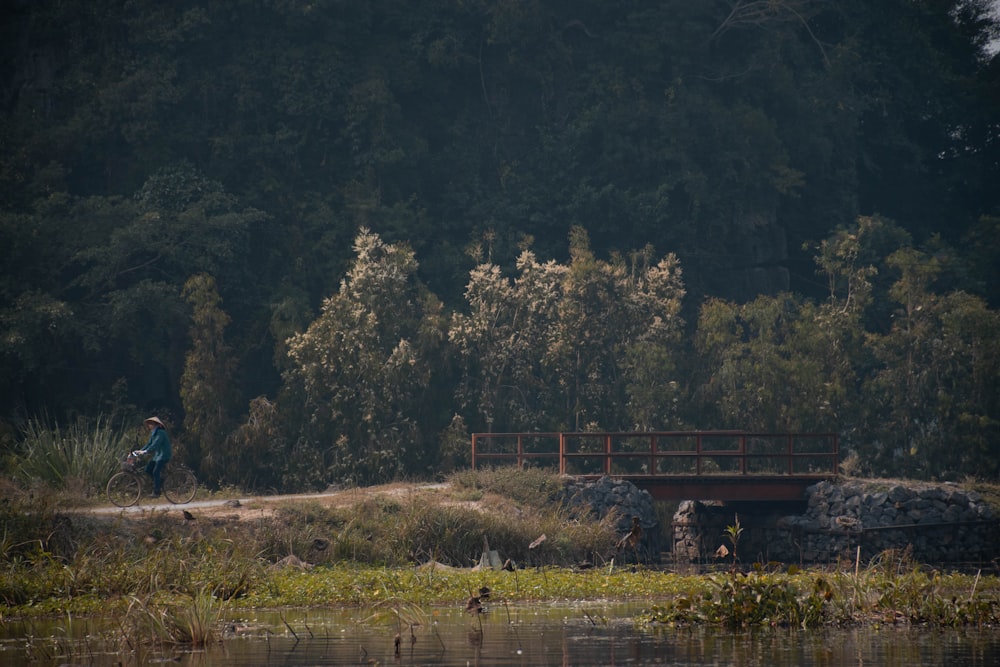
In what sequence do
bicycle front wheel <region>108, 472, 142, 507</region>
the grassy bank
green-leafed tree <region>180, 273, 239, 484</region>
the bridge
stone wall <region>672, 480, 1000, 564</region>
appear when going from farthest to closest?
green-leafed tree <region>180, 273, 239, 484</region> → the bridge → stone wall <region>672, 480, 1000, 564</region> → bicycle front wheel <region>108, 472, 142, 507</region> → the grassy bank

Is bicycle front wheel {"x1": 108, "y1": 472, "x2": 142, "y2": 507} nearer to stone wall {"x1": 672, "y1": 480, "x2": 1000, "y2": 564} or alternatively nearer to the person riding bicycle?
the person riding bicycle

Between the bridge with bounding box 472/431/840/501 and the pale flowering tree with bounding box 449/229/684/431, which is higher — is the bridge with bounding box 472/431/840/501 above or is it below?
below

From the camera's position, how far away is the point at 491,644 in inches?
635

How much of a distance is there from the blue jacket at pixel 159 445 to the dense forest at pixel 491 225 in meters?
10.2

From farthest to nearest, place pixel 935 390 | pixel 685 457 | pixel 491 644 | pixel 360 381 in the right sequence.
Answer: pixel 935 390 < pixel 360 381 < pixel 685 457 < pixel 491 644

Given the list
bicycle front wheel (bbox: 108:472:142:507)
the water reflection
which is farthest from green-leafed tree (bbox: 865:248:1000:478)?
the water reflection

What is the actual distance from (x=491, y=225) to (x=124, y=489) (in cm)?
2477

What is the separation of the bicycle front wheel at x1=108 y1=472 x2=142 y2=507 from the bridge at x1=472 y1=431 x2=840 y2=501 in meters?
10.1

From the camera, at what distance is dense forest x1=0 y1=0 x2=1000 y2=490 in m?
43.3

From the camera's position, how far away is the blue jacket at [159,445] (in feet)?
95.8

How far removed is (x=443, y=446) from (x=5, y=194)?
57.7 ft

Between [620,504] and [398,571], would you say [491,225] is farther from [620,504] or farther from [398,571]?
[398,571]

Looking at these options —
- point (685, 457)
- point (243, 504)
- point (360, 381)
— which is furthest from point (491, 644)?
point (360, 381)

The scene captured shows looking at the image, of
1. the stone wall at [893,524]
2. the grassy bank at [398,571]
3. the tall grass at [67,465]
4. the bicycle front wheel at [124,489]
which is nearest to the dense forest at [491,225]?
the tall grass at [67,465]
